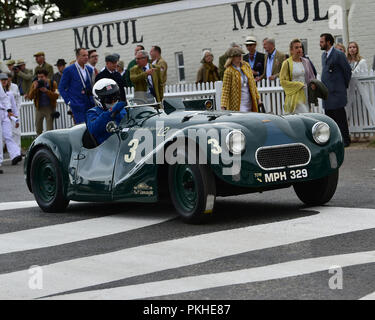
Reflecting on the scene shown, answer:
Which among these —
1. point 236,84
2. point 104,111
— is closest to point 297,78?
point 236,84

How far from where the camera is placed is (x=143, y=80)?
1639 centimetres

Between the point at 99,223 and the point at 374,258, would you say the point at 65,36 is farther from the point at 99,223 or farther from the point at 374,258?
the point at 374,258

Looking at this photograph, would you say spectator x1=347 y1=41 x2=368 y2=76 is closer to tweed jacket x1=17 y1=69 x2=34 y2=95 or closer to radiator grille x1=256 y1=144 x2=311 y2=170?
radiator grille x1=256 y1=144 x2=311 y2=170

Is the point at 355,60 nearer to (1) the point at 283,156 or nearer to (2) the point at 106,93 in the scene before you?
(2) the point at 106,93

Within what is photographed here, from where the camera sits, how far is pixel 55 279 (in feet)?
22.0

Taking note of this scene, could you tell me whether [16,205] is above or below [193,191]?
below

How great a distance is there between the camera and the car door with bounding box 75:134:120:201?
946cm

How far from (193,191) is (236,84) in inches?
196

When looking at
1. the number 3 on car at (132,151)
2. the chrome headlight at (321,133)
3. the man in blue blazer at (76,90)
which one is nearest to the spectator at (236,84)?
the man in blue blazer at (76,90)

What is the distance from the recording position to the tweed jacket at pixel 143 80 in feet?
53.5

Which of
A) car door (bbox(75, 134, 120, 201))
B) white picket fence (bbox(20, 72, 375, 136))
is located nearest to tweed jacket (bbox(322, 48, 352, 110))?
white picket fence (bbox(20, 72, 375, 136))

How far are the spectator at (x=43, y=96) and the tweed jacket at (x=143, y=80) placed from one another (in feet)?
13.3

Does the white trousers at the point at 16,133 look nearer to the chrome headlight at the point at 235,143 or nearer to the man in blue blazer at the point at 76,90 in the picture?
the man in blue blazer at the point at 76,90

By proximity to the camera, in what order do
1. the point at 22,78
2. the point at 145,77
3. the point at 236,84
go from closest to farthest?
the point at 236,84
the point at 145,77
the point at 22,78
